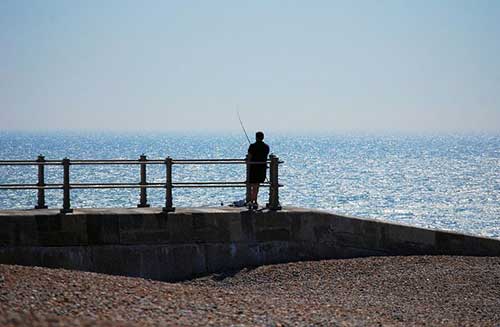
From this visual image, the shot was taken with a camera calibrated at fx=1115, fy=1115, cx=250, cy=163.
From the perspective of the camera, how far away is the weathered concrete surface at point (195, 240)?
1817 cm

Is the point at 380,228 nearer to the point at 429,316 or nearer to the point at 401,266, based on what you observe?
the point at 401,266

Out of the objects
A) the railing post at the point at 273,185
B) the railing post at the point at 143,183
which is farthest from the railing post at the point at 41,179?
the railing post at the point at 273,185

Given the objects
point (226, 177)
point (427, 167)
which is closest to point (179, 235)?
point (226, 177)

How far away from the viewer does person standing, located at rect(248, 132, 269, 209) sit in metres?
19.6

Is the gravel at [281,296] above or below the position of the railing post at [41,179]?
below

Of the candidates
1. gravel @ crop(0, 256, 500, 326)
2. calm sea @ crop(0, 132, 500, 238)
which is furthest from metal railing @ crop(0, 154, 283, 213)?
calm sea @ crop(0, 132, 500, 238)

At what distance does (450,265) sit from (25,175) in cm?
7149

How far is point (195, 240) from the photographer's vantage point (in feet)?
61.8

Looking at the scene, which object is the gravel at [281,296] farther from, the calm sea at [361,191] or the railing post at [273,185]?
the calm sea at [361,191]

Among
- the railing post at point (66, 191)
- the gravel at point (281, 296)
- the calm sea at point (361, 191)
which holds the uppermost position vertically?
the railing post at point (66, 191)

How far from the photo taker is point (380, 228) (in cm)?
1897

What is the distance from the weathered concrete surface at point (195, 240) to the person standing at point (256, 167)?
0.53m

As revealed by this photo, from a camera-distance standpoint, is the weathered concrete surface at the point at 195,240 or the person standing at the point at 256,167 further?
the person standing at the point at 256,167

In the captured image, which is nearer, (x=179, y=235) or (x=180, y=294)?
(x=180, y=294)
